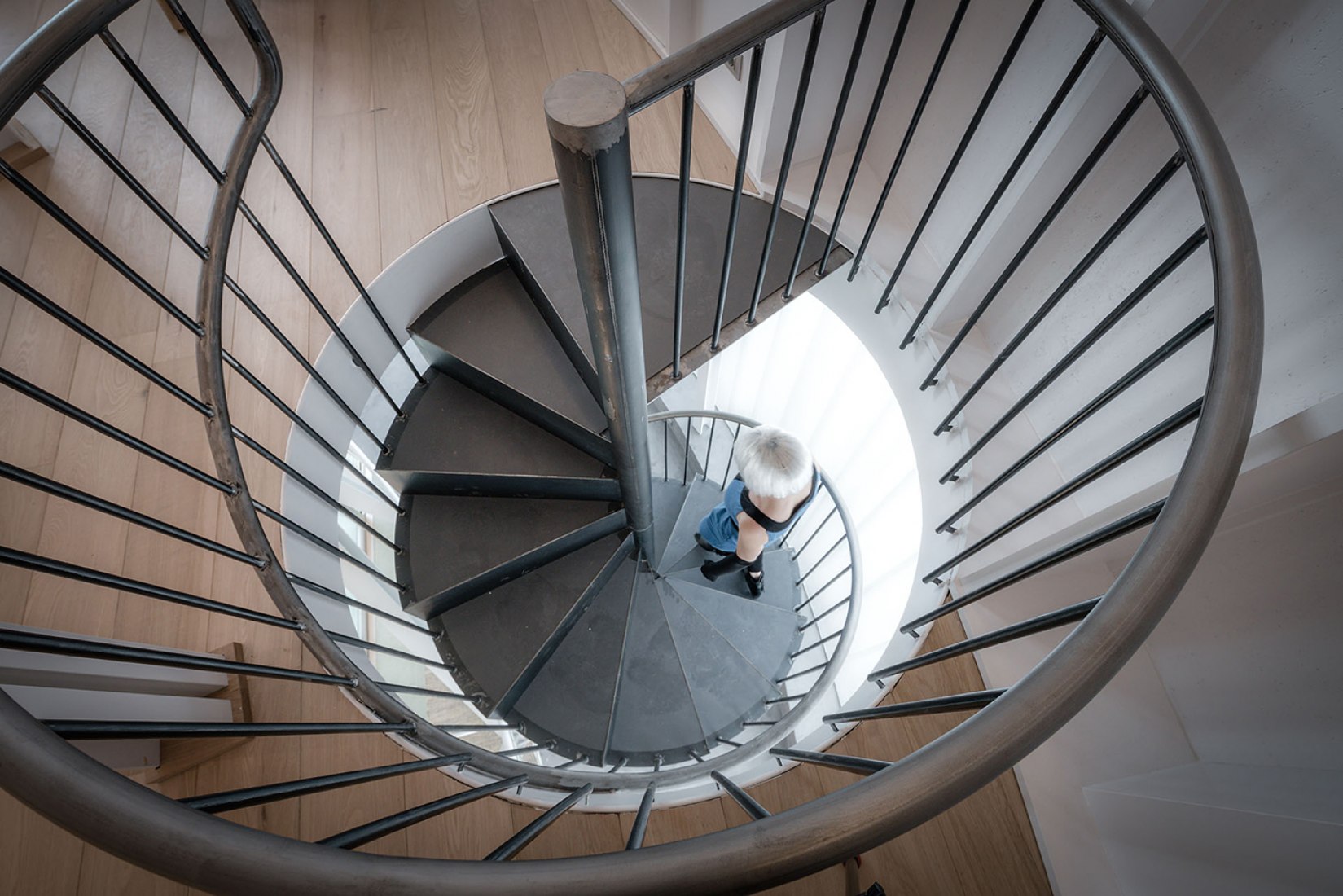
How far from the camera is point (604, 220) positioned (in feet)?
3.51

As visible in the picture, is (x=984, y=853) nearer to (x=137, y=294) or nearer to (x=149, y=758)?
(x=149, y=758)

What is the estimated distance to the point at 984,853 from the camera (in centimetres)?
169

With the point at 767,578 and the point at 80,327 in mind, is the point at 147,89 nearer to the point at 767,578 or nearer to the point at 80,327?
the point at 80,327

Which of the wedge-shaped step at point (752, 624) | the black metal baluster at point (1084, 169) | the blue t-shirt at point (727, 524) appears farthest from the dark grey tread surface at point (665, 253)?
the wedge-shaped step at point (752, 624)

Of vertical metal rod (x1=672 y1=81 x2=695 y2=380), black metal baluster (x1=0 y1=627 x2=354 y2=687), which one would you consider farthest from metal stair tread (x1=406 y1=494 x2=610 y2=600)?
black metal baluster (x1=0 y1=627 x2=354 y2=687)

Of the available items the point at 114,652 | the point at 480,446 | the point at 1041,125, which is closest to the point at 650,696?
the point at 480,446

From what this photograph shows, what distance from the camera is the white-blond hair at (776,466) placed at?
2.38m

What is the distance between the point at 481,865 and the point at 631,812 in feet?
4.32

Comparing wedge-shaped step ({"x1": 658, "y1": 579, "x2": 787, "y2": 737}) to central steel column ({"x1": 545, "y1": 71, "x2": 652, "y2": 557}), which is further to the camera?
wedge-shaped step ({"x1": 658, "y1": 579, "x2": 787, "y2": 737})

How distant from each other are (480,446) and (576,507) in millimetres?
468

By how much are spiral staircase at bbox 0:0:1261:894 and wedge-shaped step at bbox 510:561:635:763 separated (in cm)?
1

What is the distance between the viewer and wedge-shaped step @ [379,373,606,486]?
2520 mm

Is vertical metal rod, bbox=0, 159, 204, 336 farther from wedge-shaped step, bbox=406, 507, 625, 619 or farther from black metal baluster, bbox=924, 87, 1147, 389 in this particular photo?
black metal baluster, bbox=924, 87, 1147, 389

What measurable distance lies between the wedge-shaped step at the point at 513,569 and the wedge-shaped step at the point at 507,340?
1.52 feet
